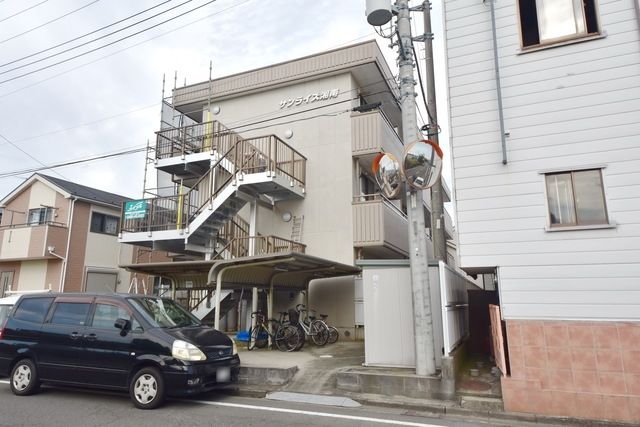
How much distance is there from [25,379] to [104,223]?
47.2 ft

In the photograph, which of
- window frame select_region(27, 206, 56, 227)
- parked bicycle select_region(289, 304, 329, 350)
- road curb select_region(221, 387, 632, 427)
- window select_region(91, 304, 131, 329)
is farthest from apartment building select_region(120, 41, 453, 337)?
window frame select_region(27, 206, 56, 227)

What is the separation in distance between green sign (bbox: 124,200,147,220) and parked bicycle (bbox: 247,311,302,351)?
Result: 5553 millimetres

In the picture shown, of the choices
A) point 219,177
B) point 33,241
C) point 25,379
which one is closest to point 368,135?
point 219,177

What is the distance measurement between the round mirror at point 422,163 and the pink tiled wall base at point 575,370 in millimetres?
2647

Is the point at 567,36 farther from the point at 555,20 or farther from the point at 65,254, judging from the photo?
the point at 65,254

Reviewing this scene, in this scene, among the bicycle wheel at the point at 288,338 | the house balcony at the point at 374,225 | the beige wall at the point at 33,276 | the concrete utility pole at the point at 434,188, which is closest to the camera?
the concrete utility pole at the point at 434,188

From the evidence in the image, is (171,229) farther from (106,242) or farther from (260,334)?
(106,242)

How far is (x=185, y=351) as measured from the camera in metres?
6.20

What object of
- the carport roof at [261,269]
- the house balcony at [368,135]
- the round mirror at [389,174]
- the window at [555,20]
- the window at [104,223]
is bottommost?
the carport roof at [261,269]

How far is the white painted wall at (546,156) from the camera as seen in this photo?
5902mm

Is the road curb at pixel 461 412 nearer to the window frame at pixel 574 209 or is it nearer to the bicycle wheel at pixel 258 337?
the window frame at pixel 574 209

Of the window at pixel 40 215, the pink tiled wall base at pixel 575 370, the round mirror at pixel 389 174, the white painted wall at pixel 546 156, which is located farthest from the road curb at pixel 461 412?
the window at pixel 40 215

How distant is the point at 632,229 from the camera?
19.1 ft

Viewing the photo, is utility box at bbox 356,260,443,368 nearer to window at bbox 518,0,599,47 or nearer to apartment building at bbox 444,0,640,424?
apartment building at bbox 444,0,640,424
